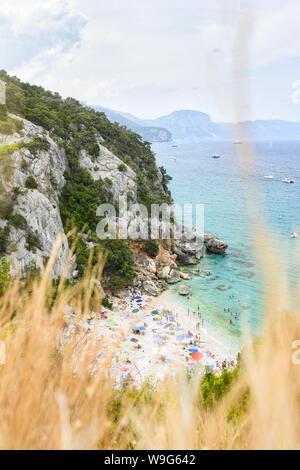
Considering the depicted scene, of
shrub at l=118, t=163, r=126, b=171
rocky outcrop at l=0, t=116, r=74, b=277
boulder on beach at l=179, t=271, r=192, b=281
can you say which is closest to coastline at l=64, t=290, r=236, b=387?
boulder on beach at l=179, t=271, r=192, b=281

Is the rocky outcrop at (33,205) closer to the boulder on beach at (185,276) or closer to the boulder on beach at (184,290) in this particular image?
the boulder on beach at (184,290)

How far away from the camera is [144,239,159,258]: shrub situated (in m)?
32.8

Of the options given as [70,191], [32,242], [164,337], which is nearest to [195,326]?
[164,337]

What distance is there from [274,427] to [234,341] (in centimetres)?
2321

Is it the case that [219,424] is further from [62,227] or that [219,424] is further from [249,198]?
[62,227]

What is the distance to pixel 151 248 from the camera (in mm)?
32812

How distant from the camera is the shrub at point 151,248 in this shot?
1292 inches

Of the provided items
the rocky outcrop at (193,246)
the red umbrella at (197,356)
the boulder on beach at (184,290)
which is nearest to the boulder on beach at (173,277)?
the boulder on beach at (184,290)

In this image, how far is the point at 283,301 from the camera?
69.9 inches

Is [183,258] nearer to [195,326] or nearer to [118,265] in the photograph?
[118,265]

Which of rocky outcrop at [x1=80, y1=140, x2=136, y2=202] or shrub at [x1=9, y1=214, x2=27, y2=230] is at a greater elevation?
rocky outcrop at [x1=80, y1=140, x2=136, y2=202]

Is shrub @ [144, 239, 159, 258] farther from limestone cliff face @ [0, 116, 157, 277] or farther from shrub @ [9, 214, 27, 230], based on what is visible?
shrub @ [9, 214, 27, 230]

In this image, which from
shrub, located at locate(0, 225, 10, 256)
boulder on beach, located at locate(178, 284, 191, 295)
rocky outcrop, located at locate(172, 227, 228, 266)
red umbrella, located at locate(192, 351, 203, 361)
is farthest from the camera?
rocky outcrop, located at locate(172, 227, 228, 266)
